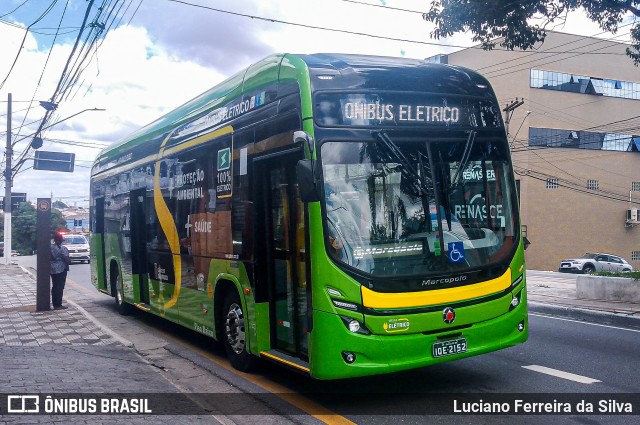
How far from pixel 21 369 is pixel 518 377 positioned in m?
5.71

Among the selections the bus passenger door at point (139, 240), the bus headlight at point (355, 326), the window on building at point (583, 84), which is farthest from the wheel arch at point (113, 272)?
the window on building at point (583, 84)

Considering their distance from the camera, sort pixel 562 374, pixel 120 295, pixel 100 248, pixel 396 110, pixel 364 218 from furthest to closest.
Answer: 1. pixel 100 248
2. pixel 120 295
3. pixel 562 374
4. pixel 396 110
5. pixel 364 218

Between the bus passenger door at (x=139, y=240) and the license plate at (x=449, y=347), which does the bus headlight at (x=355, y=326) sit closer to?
the license plate at (x=449, y=347)

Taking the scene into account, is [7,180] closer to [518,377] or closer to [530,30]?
[530,30]

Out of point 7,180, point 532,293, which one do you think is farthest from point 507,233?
point 7,180

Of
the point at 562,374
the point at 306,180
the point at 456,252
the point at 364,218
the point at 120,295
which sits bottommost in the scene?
the point at 562,374

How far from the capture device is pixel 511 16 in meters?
12.8

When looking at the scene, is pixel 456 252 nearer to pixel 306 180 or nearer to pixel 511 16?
pixel 306 180

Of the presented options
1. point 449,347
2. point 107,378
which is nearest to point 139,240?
point 107,378

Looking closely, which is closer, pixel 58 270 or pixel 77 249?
pixel 58 270

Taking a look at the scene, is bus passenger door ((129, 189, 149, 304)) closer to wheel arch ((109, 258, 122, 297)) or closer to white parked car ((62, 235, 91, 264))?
wheel arch ((109, 258, 122, 297))

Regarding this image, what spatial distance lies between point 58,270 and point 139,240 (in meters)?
3.02

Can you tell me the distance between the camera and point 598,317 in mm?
13359

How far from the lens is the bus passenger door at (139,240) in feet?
40.0
